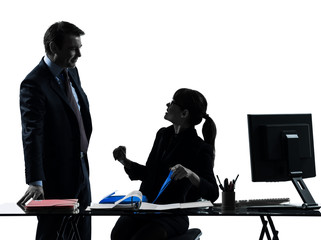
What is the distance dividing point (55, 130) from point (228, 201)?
1.30 meters

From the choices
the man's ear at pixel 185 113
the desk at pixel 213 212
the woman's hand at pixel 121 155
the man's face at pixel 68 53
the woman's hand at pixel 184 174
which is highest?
the man's face at pixel 68 53

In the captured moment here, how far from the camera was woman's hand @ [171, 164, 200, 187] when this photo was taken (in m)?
3.81

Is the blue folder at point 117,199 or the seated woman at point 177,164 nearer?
the blue folder at point 117,199

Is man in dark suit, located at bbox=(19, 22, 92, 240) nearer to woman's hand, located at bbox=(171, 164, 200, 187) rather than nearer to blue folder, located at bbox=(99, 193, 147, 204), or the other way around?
blue folder, located at bbox=(99, 193, 147, 204)

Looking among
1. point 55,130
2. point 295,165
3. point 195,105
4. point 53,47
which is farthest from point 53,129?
point 295,165

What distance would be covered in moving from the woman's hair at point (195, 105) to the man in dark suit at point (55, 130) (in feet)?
2.45

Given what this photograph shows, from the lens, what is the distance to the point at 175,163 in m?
4.27

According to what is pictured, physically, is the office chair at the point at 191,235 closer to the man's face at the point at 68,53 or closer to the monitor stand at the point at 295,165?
the monitor stand at the point at 295,165

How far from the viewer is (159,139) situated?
4488 millimetres

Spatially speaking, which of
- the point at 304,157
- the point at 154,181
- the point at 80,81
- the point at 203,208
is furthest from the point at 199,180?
the point at 80,81

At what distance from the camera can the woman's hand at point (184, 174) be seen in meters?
3.81

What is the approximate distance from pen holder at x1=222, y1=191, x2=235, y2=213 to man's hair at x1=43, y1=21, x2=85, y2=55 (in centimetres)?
158

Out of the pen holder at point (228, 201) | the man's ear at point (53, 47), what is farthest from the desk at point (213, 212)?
the man's ear at point (53, 47)

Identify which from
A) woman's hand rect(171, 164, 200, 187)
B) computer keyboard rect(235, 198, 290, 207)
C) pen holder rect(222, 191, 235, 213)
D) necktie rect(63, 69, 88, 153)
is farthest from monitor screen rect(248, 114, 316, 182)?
necktie rect(63, 69, 88, 153)
